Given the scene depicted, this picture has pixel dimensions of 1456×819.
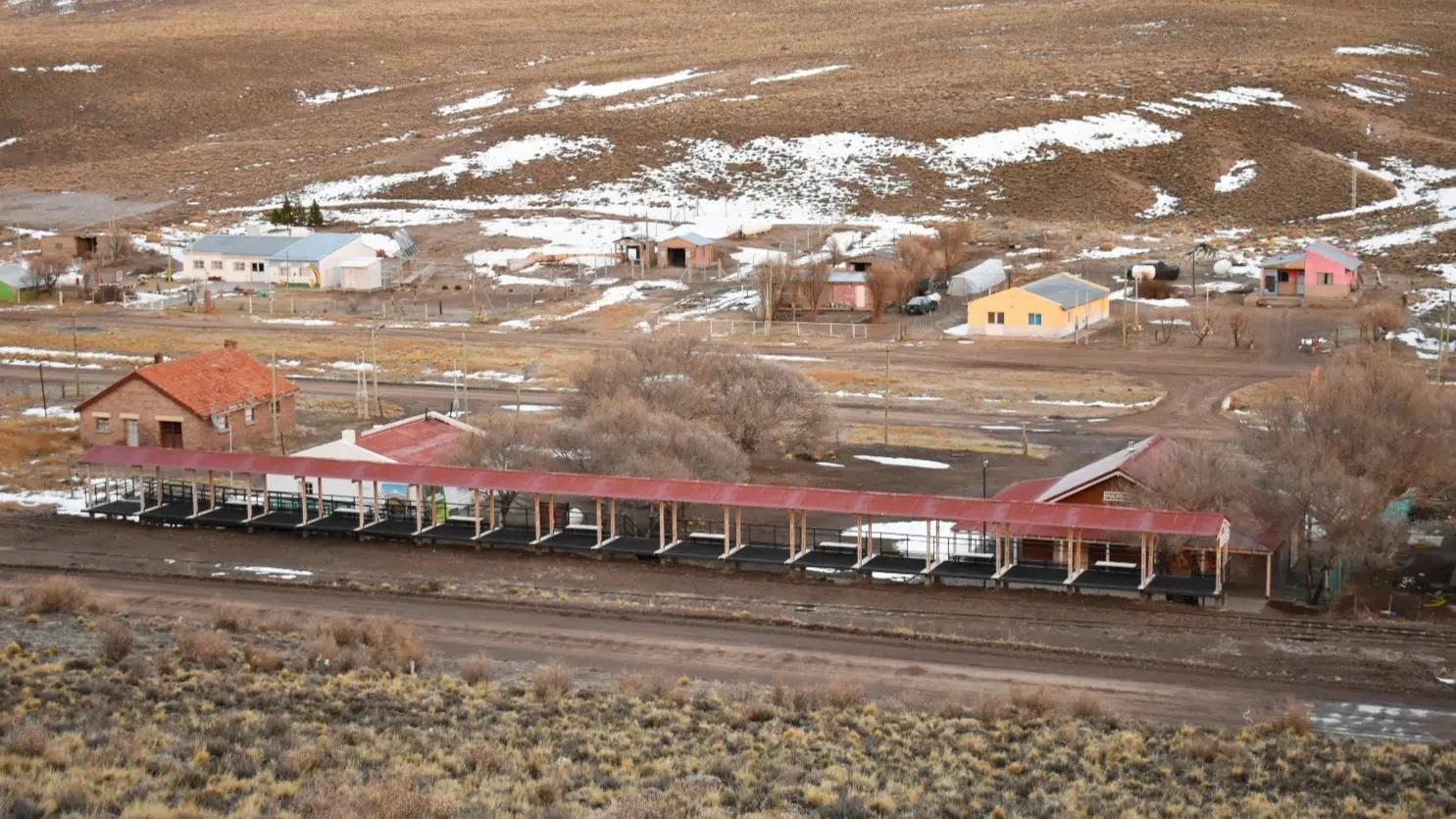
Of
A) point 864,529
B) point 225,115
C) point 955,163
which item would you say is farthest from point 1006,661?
point 225,115

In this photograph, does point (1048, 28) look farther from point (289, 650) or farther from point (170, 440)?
point (289, 650)

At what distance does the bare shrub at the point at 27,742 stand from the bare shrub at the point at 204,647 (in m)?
6.49

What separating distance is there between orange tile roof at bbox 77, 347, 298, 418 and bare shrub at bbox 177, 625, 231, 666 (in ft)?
64.5

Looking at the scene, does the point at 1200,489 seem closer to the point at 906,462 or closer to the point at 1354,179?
the point at 906,462

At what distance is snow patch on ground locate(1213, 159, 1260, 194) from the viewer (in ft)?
321

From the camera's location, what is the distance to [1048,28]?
148 metres

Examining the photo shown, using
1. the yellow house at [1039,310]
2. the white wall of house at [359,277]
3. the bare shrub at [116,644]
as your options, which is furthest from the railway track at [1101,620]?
the white wall of house at [359,277]

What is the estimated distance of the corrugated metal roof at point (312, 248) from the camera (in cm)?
8350

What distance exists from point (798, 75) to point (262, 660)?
114 metres

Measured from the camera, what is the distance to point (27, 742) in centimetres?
1792

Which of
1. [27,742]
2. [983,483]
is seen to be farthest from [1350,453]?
[27,742]

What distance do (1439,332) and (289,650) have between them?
1877 inches

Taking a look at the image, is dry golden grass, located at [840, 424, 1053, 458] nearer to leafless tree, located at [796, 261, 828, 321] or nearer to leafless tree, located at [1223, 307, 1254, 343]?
leafless tree, located at [1223, 307, 1254, 343]

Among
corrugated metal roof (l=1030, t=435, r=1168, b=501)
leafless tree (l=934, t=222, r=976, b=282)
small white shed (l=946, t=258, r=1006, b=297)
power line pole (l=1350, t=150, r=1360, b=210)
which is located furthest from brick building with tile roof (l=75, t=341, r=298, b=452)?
power line pole (l=1350, t=150, r=1360, b=210)
